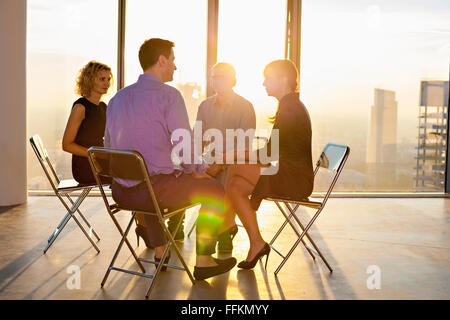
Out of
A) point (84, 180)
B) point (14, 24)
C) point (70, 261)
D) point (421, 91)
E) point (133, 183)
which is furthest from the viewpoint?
point (421, 91)

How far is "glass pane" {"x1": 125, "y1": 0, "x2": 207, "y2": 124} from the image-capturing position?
5855 millimetres

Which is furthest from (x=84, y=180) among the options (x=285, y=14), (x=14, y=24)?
(x=285, y=14)

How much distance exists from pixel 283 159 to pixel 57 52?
392 centimetres

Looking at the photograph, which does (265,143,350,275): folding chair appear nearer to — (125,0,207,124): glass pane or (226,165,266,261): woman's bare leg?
(226,165,266,261): woman's bare leg

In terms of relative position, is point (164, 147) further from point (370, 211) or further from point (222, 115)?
point (370, 211)

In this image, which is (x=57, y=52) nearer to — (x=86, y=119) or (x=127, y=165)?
(x=86, y=119)

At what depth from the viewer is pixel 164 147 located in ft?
8.70

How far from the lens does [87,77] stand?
3658 mm

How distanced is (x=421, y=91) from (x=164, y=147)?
4.85 m

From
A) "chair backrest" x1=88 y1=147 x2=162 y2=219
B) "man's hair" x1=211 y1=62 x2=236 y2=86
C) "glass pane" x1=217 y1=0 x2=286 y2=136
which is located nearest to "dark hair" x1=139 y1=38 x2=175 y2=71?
"chair backrest" x1=88 y1=147 x2=162 y2=219

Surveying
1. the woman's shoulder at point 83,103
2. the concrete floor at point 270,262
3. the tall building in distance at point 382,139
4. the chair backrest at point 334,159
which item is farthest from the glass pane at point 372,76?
the woman's shoulder at point 83,103

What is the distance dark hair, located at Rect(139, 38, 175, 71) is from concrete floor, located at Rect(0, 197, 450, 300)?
4.38 feet

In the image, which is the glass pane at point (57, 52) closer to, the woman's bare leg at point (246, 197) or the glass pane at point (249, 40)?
the glass pane at point (249, 40)

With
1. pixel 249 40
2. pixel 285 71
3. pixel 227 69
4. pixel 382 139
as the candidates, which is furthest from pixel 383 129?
pixel 285 71
